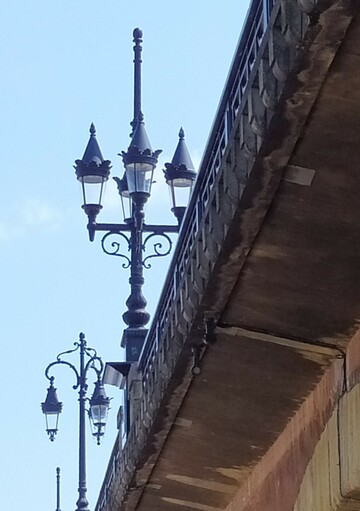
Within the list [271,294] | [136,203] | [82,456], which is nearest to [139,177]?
[136,203]

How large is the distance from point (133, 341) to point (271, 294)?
6.34 m

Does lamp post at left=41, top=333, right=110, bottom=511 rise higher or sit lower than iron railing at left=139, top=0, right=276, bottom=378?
higher

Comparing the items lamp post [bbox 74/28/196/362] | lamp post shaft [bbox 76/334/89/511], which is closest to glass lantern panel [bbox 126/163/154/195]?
lamp post [bbox 74/28/196/362]

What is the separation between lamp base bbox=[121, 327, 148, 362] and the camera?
1351 centimetres

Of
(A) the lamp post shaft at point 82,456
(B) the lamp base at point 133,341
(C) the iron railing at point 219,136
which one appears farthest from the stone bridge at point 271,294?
(A) the lamp post shaft at point 82,456

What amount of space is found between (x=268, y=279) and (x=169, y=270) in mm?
1988

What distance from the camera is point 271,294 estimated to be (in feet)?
24.0

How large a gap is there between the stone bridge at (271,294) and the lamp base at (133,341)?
2.85m

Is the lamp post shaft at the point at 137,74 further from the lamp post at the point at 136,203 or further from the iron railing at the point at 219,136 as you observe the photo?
the iron railing at the point at 219,136

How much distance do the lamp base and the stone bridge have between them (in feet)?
9.37

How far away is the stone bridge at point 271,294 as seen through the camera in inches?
219

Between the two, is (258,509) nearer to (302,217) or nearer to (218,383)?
(218,383)

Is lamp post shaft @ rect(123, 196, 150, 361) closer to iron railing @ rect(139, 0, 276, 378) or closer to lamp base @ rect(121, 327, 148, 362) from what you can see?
lamp base @ rect(121, 327, 148, 362)

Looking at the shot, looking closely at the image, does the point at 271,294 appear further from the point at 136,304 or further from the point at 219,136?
the point at 136,304
